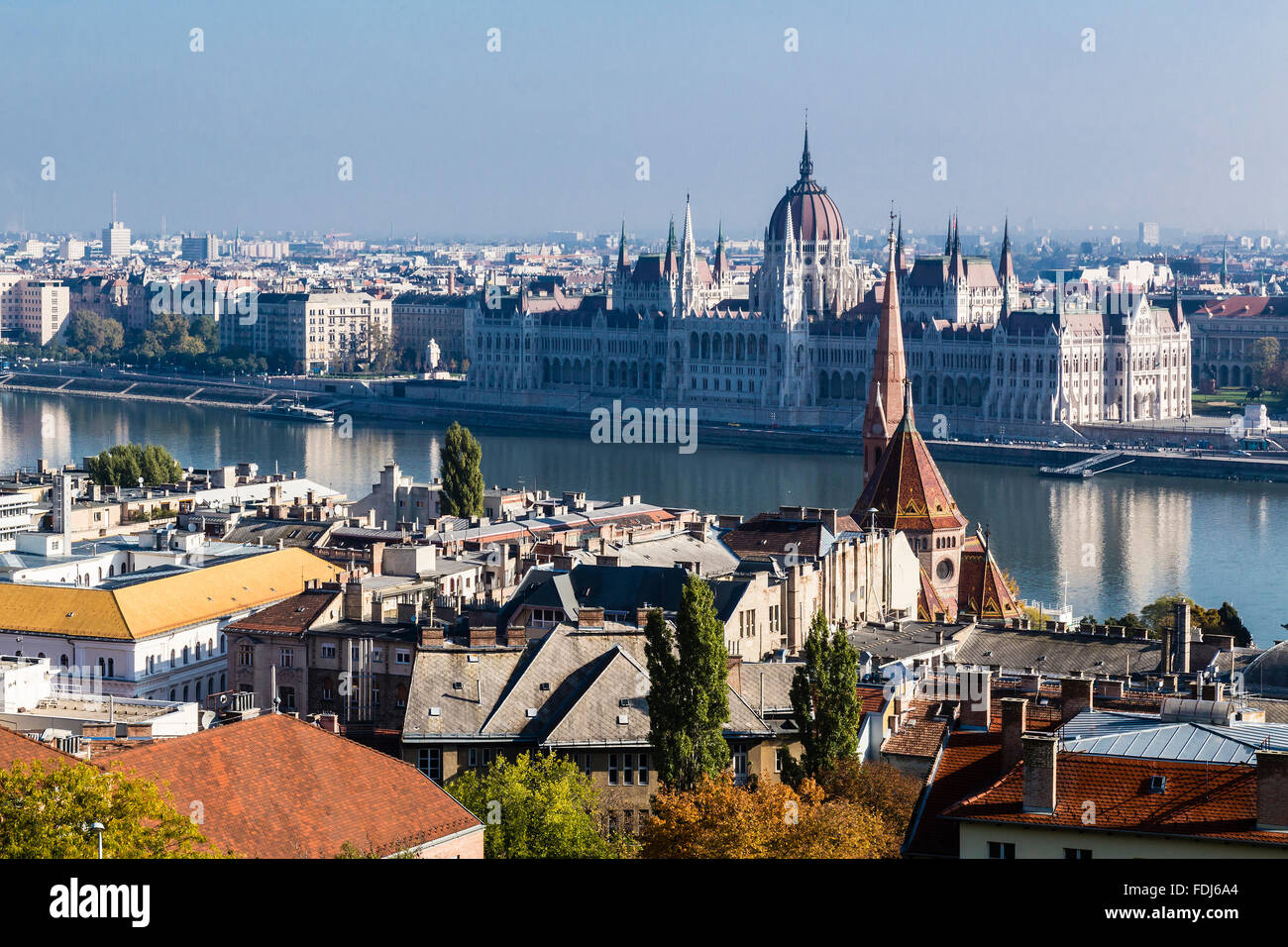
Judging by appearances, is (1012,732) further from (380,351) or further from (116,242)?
(116,242)

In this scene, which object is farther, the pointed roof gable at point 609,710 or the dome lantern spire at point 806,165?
the dome lantern spire at point 806,165

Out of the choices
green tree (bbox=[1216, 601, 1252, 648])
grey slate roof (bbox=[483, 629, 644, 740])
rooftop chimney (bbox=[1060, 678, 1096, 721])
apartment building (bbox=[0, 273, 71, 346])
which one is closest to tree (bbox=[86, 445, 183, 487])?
green tree (bbox=[1216, 601, 1252, 648])

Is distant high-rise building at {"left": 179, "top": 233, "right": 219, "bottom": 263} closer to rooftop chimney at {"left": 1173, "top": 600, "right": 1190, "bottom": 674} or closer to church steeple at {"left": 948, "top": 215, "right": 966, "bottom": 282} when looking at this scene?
church steeple at {"left": 948, "top": 215, "right": 966, "bottom": 282}

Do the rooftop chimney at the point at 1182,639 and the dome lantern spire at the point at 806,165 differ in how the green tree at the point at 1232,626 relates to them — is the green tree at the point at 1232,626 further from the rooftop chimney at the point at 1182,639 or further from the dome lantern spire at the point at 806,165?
the dome lantern spire at the point at 806,165

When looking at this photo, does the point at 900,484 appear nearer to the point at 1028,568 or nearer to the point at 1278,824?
the point at 1028,568

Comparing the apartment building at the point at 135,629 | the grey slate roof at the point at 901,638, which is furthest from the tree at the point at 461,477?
the grey slate roof at the point at 901,638
